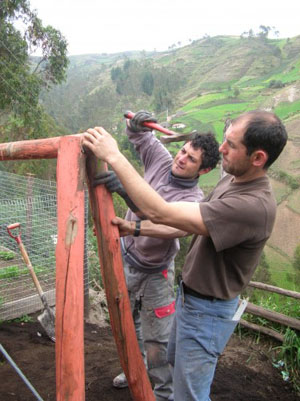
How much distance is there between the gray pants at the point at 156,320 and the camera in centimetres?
216

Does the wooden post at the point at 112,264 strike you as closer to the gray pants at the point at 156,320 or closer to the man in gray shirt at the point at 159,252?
the man in gray shirt at the point at 159,252

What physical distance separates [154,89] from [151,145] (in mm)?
47626

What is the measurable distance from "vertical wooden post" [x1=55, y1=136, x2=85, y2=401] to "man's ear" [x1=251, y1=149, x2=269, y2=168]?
695 millimetres

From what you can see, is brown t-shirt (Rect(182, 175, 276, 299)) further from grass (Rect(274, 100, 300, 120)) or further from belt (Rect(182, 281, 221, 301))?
grass (Rect(274, 100, 300, 120))

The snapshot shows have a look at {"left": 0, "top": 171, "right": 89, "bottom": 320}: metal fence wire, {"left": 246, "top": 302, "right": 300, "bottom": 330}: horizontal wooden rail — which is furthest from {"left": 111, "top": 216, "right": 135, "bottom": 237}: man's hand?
{"left": 246, "top": 302, "right": 300, "bottom": 330}: horizontal wooden rail

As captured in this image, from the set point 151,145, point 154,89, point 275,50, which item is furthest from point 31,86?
point 275,50

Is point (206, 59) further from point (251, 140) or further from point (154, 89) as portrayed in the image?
point (251, 140)

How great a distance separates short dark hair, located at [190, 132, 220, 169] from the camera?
1975mm

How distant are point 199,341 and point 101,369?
1.65 meters

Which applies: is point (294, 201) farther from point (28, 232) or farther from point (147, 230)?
point (147, 230)

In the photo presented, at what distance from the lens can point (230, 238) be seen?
1379 mm

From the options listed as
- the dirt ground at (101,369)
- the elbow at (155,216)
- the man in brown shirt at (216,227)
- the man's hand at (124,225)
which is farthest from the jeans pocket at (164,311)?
the elbow at (155,216)

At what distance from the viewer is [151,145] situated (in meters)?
2.24

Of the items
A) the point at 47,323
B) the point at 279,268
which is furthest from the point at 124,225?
the point at 279,268
